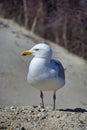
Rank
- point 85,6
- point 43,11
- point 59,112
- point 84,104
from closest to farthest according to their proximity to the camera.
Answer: point 59,112 → point 84,104 → point 85,6 → point 43,11

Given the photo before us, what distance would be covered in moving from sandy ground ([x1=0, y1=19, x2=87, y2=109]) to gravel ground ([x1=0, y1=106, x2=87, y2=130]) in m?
4.67

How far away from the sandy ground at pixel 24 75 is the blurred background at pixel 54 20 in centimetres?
33

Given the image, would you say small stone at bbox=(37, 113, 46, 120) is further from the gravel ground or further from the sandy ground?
the sandy ground

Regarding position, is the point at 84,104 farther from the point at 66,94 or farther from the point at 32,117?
the point at 32,117

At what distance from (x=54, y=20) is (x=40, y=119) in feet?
38.9

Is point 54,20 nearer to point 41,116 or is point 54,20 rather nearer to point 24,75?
point 24,75

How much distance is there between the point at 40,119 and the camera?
6.43m

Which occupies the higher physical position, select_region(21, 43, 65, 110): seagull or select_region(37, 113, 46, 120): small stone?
select_region(21, 43, 65, 110): seagull

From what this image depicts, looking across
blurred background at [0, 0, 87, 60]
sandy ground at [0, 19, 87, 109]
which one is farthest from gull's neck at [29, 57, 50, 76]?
blurred background at [0, 0, 87, 60]

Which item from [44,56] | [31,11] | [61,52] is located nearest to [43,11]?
[31,11]

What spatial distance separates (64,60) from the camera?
54.1 feet

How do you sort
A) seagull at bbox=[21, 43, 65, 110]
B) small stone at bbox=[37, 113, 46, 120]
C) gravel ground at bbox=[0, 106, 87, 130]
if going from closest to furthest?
1. gravel ground at bbox=[0, 106, 87, 130]
2. small stone at bbox=[37, 113, 46, 120]
3. seagull at bbox=[21, 43, 65, 110]

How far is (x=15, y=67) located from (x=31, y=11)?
15.0 feet

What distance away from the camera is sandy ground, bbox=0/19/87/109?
12.4m
